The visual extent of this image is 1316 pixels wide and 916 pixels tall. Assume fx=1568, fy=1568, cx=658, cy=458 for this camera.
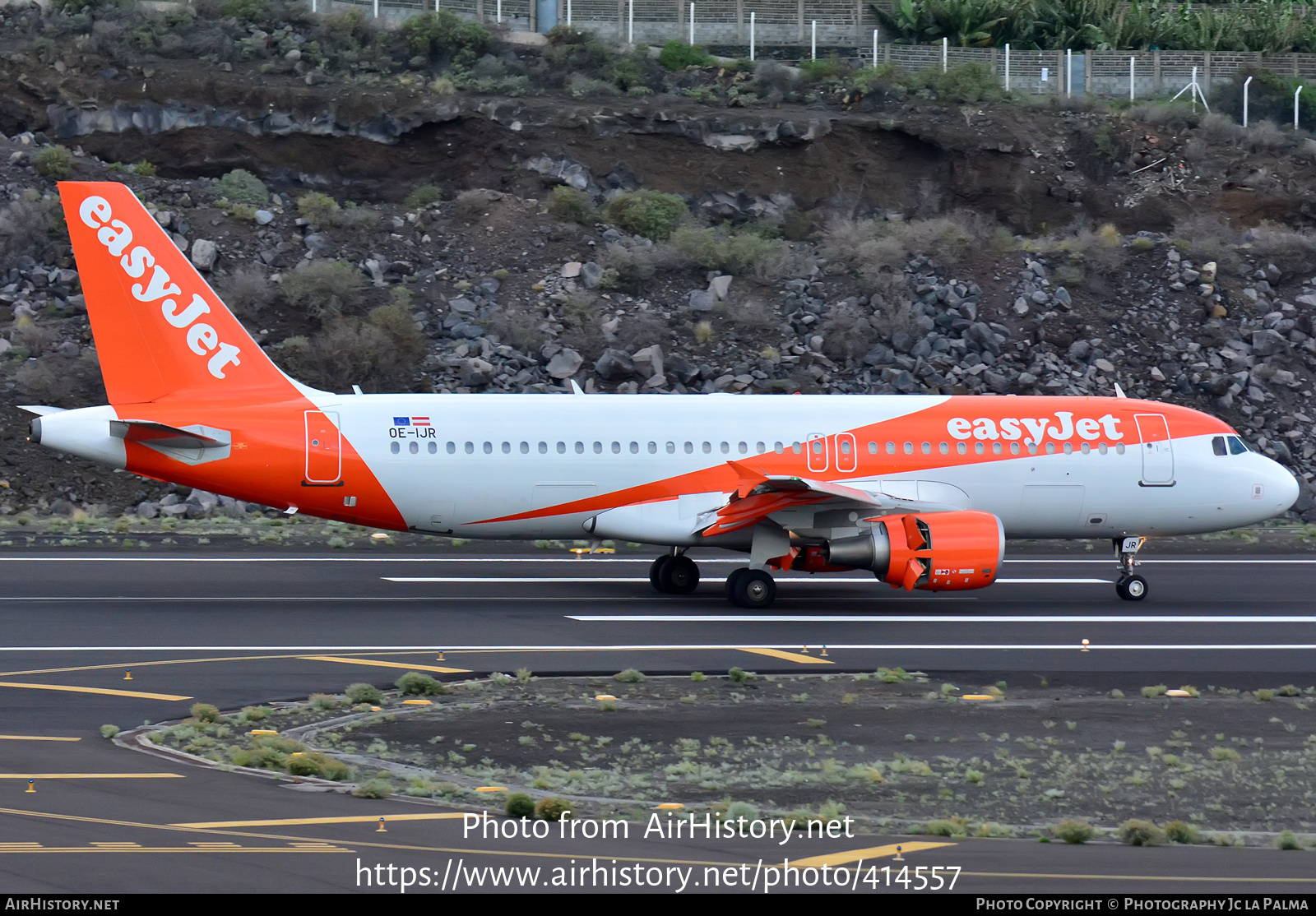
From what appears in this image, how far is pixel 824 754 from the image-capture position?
533 inches

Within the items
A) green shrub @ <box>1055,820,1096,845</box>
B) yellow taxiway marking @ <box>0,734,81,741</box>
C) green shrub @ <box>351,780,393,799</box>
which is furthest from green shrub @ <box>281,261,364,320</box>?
green shrub @ <box>1055,820,1096,845</box>

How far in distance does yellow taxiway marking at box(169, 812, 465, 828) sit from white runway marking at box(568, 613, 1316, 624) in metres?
11.3

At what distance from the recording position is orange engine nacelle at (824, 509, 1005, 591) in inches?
888

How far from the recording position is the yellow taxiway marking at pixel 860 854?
365 inches

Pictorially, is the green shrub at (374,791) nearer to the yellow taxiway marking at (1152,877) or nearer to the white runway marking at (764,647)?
the yellow taxiway marking at (1152,877)

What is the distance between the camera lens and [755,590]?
23.8 metres

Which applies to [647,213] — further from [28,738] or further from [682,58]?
[28,738]

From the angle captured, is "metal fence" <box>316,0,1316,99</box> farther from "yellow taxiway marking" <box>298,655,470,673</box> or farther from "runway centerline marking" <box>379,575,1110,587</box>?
"yellow taxiway marking" <box>298,655,470,673</box>

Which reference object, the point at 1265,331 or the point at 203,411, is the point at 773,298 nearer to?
the point at 1265,331

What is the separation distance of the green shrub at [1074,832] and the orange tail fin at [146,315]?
16369 mm

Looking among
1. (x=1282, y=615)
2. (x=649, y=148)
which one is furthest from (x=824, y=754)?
(x=649, y=148)

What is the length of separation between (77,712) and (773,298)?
37478 millimetres

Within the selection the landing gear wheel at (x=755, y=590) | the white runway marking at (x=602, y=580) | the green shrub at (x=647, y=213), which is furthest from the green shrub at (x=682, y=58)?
the landing gear wheel at (x=755, y=590)

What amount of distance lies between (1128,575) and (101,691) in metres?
16.6
